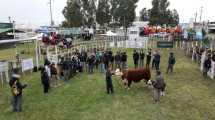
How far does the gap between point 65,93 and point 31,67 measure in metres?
8.12

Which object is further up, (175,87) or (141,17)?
(141,17)

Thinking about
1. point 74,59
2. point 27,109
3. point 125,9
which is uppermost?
point 125,9

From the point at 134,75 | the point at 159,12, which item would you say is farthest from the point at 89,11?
the point at 134,75

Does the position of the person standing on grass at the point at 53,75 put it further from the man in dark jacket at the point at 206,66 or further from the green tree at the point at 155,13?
the green tree at the point at 155,13

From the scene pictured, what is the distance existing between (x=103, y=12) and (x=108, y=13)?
1.78 m

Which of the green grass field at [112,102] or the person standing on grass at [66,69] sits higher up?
the person standing on grass at [66,69]

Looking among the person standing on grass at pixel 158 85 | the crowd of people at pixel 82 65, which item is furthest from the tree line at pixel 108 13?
the person standing on grass at pixel 158 85

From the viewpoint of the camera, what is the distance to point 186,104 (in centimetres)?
1577

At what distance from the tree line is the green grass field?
5192 cm

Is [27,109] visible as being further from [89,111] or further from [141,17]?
[141,17]

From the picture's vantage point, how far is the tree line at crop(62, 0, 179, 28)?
7244 cm

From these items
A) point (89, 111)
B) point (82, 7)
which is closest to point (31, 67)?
point (89, 111)

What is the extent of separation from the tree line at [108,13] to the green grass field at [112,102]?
51920mm

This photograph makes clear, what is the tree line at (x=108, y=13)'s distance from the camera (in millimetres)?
72438
